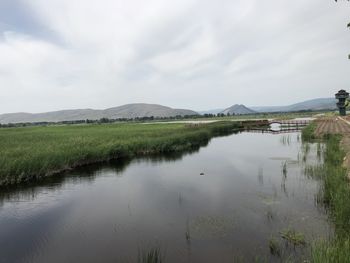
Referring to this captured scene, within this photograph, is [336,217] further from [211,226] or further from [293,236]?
[211,226]

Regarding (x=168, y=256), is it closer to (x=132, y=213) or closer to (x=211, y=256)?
(x=211, y=256)

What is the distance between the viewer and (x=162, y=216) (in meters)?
11.8

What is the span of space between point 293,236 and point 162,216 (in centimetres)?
542

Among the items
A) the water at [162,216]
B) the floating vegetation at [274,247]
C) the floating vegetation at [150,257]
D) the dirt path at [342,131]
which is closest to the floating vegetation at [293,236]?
the water at [162,216]

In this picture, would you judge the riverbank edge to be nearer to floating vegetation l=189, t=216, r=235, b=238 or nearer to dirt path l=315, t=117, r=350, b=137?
floating vegetation l=189, t=216, r=235, b=238

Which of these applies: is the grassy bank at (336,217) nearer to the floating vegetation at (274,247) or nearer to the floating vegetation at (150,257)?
the floating vegetation at (274,247)

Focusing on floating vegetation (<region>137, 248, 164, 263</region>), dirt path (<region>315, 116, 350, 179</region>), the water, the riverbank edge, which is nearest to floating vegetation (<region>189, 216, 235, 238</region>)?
the water

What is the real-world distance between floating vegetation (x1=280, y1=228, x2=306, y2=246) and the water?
23 centimetres

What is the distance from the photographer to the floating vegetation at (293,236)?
8.46 meters

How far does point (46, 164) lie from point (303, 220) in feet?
55.2

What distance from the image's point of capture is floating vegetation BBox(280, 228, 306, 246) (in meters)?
8.46

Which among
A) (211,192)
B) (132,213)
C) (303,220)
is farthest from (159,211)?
(303,220)

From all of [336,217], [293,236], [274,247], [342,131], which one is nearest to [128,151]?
[293,236]

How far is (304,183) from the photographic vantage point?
50.3 ft
